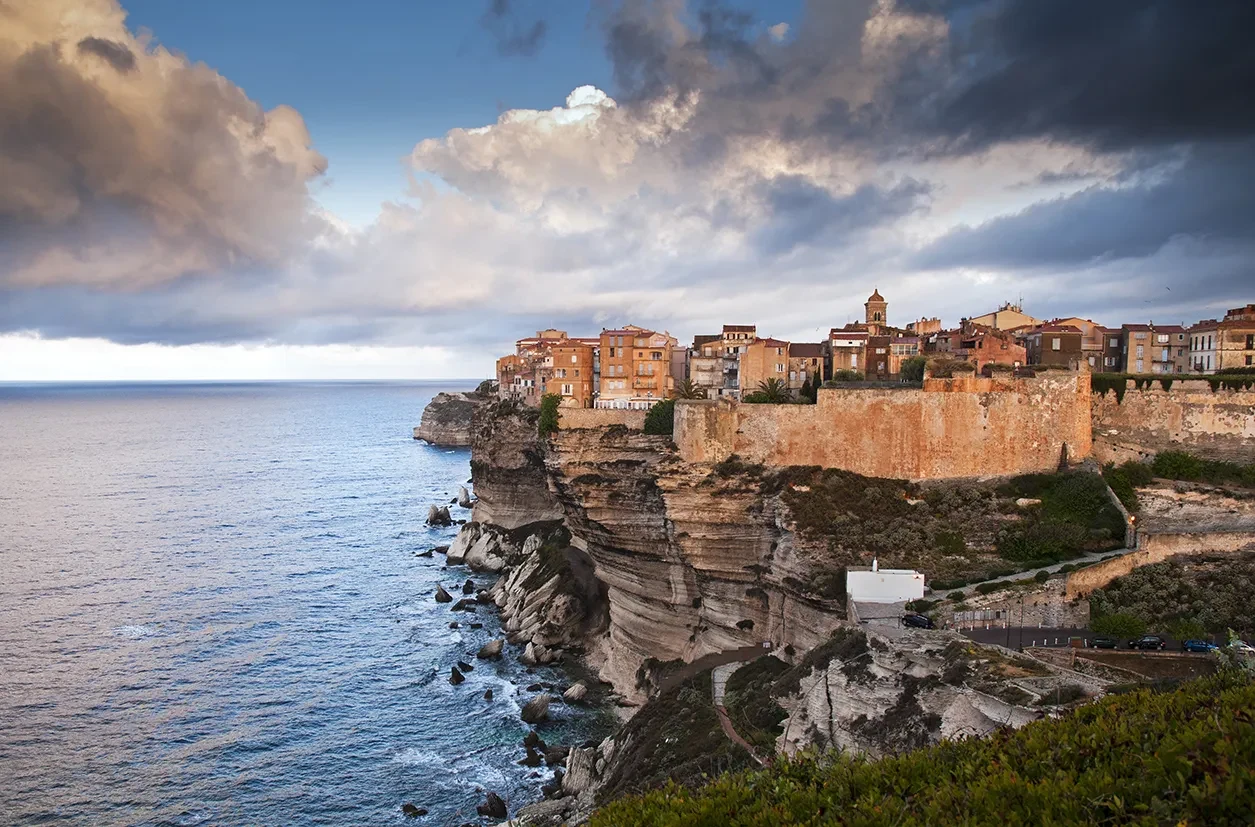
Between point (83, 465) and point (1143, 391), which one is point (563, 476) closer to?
point (1143, 391)

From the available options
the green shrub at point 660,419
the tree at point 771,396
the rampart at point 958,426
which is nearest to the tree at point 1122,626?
the rampart at point 958,426

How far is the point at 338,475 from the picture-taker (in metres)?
106

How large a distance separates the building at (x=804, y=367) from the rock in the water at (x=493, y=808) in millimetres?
27941

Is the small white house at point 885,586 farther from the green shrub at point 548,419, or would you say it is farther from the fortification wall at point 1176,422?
the green shrub at point 548,419

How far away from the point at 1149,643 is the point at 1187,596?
13.8ft

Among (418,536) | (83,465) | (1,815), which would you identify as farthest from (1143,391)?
(83,465)

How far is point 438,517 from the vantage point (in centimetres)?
7669

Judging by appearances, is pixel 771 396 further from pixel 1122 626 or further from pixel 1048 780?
pixel 1048 780

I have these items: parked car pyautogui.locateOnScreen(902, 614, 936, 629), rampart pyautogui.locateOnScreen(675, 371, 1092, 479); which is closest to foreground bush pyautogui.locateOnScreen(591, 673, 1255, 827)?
parked car pyautogui.locateOnScreen(902, 614, 936, 629)

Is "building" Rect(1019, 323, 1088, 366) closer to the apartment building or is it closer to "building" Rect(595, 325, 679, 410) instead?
the apartment building

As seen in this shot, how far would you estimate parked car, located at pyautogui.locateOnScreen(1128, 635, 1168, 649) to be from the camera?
23.8 metres

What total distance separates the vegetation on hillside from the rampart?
834cm

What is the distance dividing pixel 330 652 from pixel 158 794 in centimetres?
1387

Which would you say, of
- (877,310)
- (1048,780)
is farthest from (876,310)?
(1048,780)
